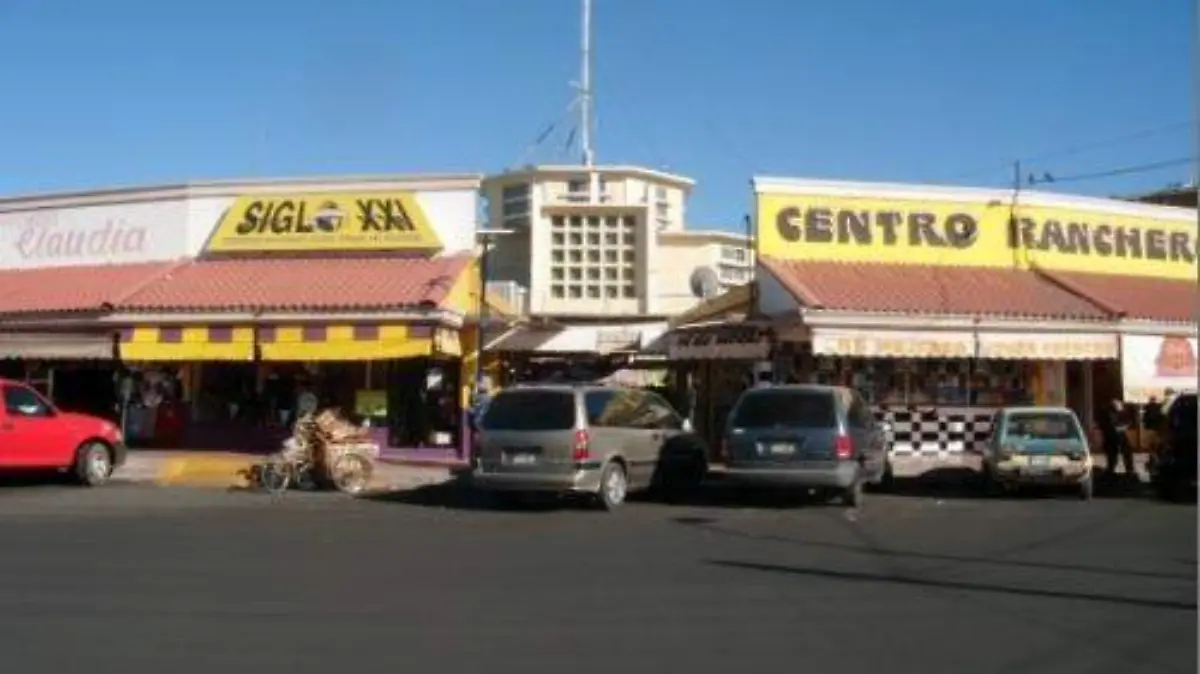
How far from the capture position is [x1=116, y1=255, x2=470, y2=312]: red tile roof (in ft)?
79.6

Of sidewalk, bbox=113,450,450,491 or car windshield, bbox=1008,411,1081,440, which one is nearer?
car windshield, bbox=1008,411,1081,440

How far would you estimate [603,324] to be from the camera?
113 ft

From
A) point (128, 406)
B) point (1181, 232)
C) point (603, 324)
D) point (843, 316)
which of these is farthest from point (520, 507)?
point (1181, 232)

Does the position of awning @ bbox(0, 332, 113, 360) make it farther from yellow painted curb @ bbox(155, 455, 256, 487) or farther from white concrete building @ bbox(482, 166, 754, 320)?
white concrete building @ bbox(482, 166, 754, 320)

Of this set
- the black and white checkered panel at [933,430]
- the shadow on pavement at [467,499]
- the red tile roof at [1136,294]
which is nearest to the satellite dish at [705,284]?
the red tile roof at [1136,294]

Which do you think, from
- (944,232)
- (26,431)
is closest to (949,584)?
(26,431)

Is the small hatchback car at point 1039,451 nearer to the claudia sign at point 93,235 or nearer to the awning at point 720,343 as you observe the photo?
the awning at point 720,343

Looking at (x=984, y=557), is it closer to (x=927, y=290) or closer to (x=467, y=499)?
(x=467, y=499)

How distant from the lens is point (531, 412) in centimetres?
1850

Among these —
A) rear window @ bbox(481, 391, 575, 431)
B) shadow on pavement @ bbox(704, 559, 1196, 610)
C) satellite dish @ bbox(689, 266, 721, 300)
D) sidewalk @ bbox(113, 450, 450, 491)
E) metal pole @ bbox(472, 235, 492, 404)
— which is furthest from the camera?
satellite dish @ bbox(689, 266, 721, 300)

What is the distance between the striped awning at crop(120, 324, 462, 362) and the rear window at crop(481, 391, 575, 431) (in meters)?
5.26

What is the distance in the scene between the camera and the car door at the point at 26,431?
2078 cm

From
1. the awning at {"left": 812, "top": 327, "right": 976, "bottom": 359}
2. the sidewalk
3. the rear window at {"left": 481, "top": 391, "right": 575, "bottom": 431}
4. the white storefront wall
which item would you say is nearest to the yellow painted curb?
the sidewalk

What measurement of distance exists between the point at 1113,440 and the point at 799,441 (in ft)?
23.8
